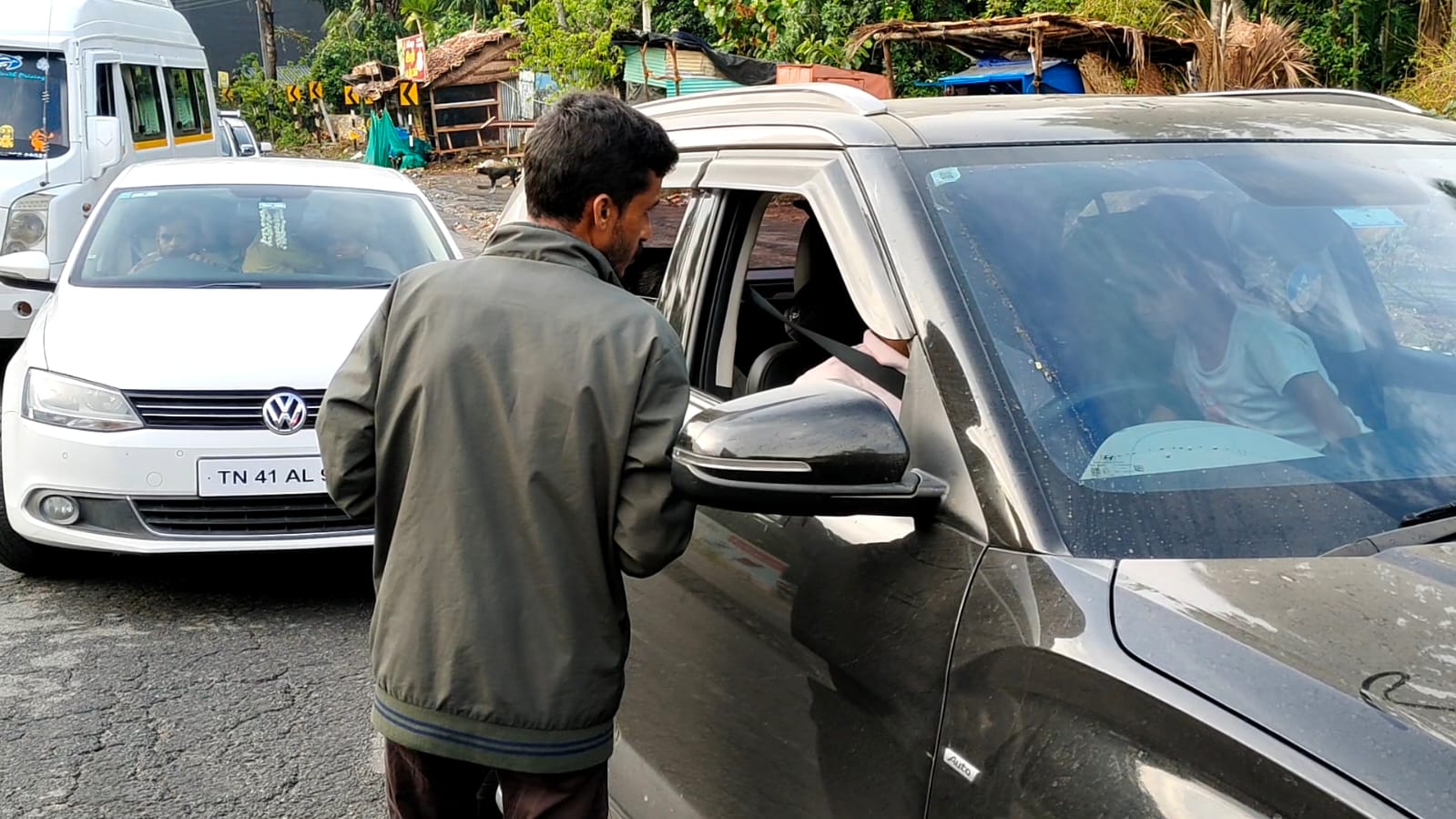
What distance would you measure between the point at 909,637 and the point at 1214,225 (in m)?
0.93

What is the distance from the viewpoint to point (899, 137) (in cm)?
230

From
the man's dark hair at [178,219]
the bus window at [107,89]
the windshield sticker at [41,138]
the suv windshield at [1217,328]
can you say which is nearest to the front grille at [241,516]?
the man's dark hair at [178,219]

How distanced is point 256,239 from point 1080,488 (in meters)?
5.42

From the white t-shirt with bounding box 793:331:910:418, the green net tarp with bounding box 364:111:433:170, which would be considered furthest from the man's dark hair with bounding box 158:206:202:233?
the green net tarp with bounding box 364:111:433:170

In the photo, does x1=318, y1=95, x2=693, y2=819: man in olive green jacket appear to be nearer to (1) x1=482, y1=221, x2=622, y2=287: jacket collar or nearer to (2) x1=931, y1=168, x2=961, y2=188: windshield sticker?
(1) x1=482, y1=221, x2=622, y2=287: jacket collar

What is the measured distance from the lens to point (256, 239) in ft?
21.0

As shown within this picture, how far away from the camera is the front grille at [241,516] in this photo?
502cm

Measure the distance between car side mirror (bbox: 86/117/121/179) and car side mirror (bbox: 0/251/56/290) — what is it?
494 cm

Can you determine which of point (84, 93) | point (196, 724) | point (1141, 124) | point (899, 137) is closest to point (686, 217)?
point (899, 137)

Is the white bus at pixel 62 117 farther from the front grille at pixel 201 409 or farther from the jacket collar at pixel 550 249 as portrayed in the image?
the jacket collar at pixel 550 249

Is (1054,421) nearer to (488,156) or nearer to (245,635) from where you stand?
(245,635)

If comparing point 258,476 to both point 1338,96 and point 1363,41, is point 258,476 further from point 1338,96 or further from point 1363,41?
point 1363,41

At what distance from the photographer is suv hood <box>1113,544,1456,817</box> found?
1294 mm

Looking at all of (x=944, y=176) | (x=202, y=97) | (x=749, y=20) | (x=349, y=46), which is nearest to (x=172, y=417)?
(x=944, y=176)
